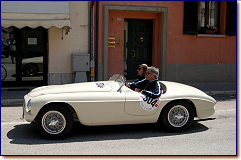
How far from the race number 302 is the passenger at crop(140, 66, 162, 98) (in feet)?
0.21

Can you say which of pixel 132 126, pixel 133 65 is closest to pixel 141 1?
pixel 133 65

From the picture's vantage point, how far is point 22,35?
1167cm

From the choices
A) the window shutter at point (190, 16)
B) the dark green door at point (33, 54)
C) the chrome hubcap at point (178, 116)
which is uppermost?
the window shutter at point (190, 16)

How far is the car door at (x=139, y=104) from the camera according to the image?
5934 mm

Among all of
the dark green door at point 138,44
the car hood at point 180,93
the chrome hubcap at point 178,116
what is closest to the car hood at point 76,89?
the car hood at point 180,93

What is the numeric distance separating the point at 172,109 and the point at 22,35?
7.39 metres

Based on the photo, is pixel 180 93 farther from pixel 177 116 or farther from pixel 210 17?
pixel 210 17

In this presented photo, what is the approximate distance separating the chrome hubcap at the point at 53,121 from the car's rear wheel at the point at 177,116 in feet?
6.21

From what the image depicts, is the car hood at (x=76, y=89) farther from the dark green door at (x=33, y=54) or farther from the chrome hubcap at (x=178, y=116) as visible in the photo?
the dark green door at (x=33, y=54)

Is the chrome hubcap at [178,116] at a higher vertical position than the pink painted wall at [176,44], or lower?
lower

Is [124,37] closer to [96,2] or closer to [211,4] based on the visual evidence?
[96,2]

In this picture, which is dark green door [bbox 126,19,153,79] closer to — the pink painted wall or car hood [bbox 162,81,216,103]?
the pink painted wall

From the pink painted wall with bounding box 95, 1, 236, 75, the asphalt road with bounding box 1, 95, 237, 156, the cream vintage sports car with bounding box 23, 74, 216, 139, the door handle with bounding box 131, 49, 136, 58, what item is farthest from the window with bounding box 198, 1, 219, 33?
the cream vintage sports car with bounding box 23, 74, 216, 139

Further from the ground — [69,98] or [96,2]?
[96,2]
